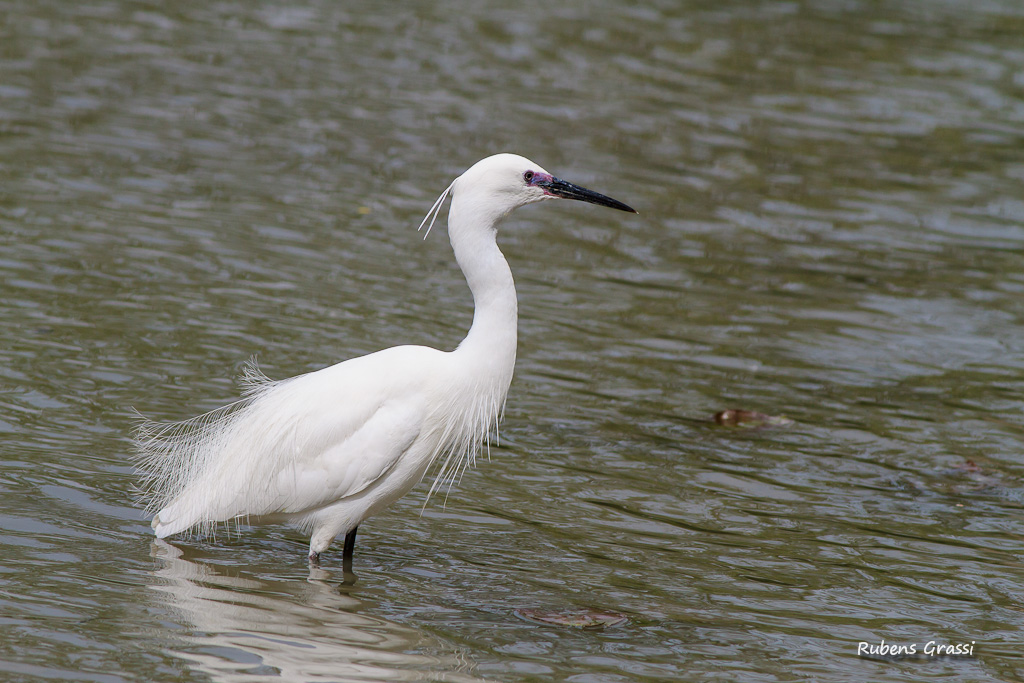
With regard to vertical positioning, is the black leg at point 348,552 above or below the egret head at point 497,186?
below

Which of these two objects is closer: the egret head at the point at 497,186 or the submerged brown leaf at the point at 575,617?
the submerged brown leaf at the point at 575,617

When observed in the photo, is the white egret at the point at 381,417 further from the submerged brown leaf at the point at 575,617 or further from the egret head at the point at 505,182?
the submerged brown leaf at the point at 575,617

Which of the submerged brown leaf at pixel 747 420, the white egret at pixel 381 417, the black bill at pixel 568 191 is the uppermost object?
the black bill at pixel 568 191

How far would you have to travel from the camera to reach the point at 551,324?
9.27 m

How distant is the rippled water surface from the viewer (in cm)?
547

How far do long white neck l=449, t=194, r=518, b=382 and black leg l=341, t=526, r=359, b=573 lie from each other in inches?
37.8

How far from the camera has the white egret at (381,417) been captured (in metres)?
5.77

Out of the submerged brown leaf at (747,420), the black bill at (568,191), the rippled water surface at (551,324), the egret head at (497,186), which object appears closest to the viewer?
the rippled water surface at (551,324)

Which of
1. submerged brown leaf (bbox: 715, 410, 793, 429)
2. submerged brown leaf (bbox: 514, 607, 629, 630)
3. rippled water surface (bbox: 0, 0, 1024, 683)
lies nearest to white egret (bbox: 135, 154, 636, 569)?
rippled water surface (bbox: 0, 0, 1024, 683)

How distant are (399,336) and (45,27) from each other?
27.2 ft

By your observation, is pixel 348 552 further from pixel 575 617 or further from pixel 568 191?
pixel 568 191

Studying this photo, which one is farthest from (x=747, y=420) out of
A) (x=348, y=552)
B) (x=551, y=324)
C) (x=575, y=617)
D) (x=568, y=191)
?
(x=348, y=552)

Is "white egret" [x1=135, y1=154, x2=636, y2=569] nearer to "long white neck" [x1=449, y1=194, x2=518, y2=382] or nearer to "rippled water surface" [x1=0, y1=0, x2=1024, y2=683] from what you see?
"long white neck" [x1=449, y1=194, x2=518, y2=382]

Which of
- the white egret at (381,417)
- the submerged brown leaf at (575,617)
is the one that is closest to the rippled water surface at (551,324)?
the submerged brown leaf at (575,617)
